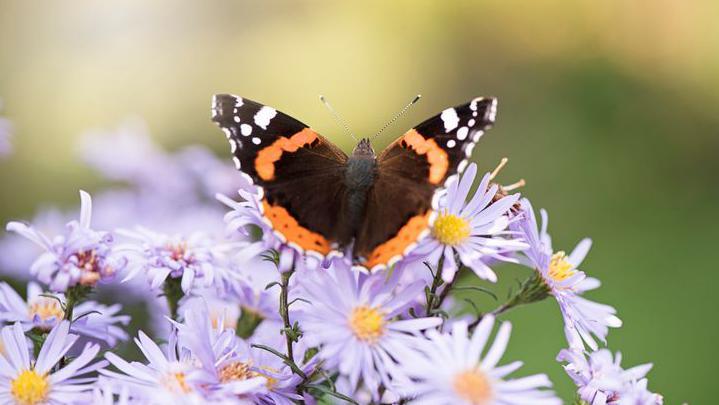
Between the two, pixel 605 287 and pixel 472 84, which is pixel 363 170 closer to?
pixel 605 287

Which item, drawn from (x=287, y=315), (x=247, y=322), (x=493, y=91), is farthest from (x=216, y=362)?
(x=493, y=91)

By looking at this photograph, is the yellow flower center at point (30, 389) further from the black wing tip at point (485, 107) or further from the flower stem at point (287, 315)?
the black wing tip at point (485, 107)

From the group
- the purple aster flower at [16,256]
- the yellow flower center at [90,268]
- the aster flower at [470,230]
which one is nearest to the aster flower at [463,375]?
the aster flower at [470,230]

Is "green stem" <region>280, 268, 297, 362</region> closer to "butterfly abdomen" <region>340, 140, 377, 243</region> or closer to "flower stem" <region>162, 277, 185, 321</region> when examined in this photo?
"butterfly abdomen" <region>340, 140, 377, 243</region>

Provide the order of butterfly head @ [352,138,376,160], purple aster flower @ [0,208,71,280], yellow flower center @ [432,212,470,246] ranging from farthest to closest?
purple aster flower @ [0,208,71,280]
butterfly head @ [352,138,376,160]
yellow flower center @ [432,212,470,246]

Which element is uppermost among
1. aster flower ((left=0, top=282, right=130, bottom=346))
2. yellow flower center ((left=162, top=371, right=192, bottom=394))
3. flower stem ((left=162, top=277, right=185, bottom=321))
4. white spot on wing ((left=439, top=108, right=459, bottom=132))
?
white spot on wing ((left=439, top=108, right=459, bottom=132))

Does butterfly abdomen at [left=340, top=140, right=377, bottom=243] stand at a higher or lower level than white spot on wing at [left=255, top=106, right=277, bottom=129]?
lower

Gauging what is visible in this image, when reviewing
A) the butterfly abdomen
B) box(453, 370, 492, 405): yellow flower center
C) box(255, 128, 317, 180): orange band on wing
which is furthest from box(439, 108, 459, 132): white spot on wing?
box(453, 370, 492, 405): yellow flower center
